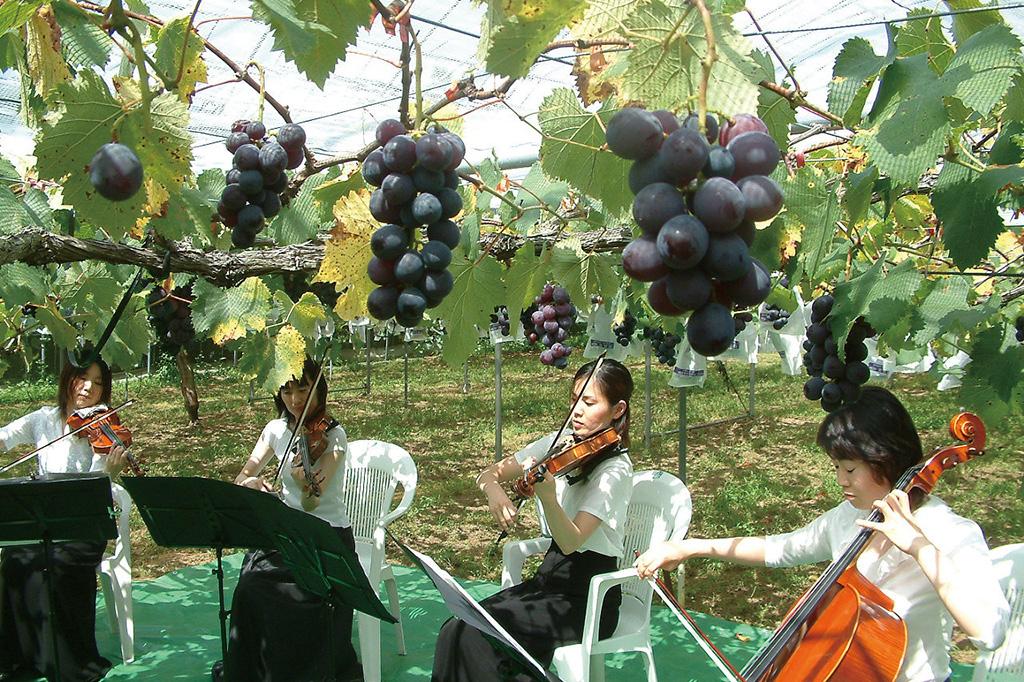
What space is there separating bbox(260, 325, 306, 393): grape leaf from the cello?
157 cm

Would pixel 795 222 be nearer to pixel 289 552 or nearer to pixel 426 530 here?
pixel 289 552

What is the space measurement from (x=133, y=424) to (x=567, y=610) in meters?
7.85

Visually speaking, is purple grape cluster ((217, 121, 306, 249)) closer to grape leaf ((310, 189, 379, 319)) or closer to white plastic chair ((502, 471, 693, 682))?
grape leaf ((310, 189, 379, 319))

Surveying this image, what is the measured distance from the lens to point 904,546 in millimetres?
1710

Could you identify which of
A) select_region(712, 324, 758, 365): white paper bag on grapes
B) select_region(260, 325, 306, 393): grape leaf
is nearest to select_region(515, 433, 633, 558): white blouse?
select_region(260, 325, 306, 393): grape leaf

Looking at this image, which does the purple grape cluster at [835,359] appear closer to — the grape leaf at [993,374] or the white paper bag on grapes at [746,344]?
the grape leaf at [993,374]

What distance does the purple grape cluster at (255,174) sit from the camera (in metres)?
1.32

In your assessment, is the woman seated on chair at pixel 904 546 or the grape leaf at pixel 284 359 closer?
the woman seated on chair at pixel 904 546

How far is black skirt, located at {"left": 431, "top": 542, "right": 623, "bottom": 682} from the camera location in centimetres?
262

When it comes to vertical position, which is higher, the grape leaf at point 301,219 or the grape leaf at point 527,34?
the grape leaf at point 527,34

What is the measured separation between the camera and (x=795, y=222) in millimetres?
1821

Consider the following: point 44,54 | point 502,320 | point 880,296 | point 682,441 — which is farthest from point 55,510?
point 502,320

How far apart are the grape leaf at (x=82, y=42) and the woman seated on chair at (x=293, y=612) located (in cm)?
178

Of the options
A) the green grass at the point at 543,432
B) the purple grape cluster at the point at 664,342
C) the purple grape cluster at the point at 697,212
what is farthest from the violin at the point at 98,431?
the purple grape cluster at the point at 664,342
